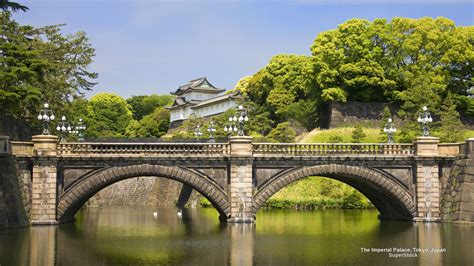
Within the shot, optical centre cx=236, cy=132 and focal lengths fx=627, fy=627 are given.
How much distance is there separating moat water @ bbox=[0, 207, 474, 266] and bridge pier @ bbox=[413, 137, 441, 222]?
1.30 meters

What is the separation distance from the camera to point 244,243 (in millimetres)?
29672

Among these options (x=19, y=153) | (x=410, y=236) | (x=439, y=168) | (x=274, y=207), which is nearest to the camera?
(x=410, y=236)

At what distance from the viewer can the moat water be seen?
24.6 m

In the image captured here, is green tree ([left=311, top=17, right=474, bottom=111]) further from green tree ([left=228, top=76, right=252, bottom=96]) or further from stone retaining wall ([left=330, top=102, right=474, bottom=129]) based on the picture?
green tree ([left=228, top=76, right=252, bottom=96])

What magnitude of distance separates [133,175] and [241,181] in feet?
21.9

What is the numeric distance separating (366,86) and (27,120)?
35.9 m

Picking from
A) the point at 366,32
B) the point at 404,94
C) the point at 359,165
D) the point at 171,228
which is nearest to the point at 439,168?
the point at 359,165

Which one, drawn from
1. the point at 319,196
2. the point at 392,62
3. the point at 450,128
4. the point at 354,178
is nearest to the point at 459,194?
the point at 354,178

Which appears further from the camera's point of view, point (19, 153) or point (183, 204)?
point (183, 204)

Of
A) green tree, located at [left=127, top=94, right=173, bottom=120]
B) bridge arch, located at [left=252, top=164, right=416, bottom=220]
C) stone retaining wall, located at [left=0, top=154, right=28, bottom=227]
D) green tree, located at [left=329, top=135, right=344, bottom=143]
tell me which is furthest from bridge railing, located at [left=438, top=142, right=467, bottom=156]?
green tree, located at [left=127, top=94, right=173, bottom=120]

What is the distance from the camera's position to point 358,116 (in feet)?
229

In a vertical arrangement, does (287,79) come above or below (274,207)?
above

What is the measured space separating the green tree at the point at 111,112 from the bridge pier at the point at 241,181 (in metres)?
70.3

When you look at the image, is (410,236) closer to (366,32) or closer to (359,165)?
(359,165)
